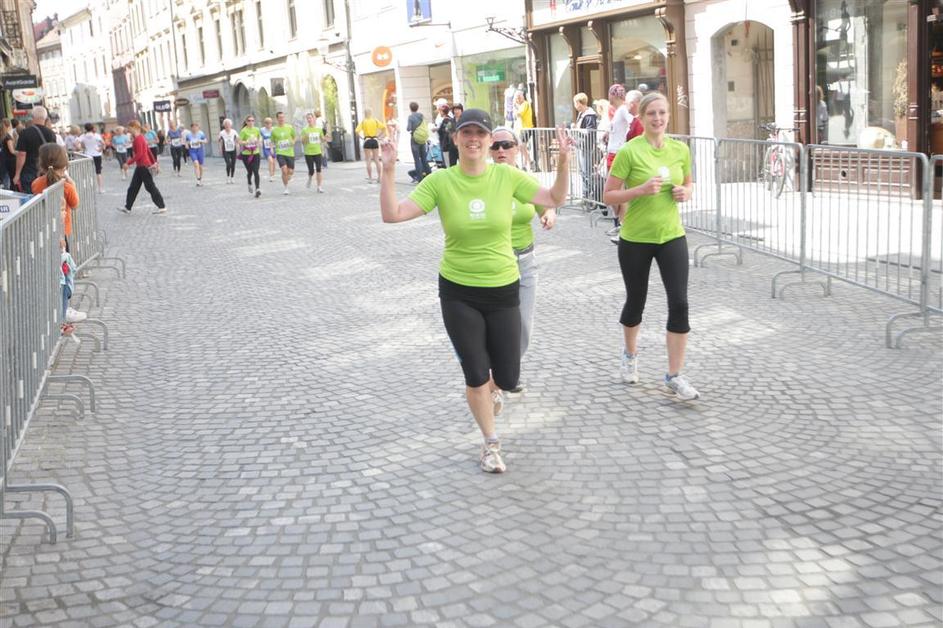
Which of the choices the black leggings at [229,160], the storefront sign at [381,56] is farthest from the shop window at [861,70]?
the storefront sign at [381,56]

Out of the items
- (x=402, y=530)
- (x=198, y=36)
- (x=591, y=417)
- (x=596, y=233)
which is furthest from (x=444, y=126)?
(x=198, y=36)

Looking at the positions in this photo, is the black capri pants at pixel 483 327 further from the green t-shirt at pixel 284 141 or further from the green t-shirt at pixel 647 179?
the green t-shirt at pixel 284 141

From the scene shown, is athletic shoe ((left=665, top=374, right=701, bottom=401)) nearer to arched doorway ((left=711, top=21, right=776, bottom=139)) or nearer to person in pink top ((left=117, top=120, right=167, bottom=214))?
arched doorway ((left=711, top=21, right=776, bottom=139))

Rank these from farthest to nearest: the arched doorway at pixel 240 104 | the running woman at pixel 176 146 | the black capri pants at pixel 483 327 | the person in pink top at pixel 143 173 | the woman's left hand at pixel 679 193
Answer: the arched doorway at pixel 240 104 < the running woman at pixel 176 146 < the person in pink top at pixel 143 173 < the woman's left hand at pixel 679 193 < the black capri pants at pixel 483 327

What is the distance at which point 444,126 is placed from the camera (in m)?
21.5

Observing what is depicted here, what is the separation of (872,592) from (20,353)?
398 cm

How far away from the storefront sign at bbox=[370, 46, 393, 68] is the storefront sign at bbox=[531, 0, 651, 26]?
28.3 ft

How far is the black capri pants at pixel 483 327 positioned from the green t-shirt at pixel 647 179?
1323mm

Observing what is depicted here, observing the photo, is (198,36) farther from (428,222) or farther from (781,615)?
(781,615)

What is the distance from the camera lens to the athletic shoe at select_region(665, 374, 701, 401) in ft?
19.9

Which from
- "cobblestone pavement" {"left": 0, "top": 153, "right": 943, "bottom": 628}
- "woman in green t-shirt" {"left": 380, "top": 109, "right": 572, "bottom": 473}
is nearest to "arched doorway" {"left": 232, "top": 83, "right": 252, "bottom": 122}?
"cobblestone pavement" {"left": 0, "top": 153, "right": 943, "bottom": 628}

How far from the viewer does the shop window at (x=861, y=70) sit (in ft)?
49.9

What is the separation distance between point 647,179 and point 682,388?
122cm

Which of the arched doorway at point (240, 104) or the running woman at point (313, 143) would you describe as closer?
the running woman at point (313, 143)
